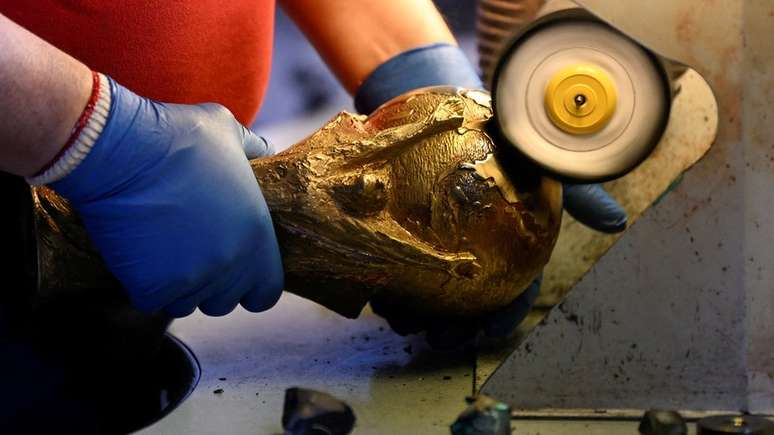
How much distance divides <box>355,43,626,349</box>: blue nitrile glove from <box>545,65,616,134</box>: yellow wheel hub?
40cm

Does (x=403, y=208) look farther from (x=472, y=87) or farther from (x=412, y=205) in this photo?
(x=472, y=87)

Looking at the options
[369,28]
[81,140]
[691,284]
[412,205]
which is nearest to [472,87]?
[369,28]

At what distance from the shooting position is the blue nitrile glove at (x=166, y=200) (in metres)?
→ 1.22

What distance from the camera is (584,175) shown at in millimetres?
1250

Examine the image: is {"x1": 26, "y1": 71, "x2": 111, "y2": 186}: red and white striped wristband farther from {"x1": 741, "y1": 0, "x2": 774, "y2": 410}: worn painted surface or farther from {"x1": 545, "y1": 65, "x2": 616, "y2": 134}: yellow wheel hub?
{"x1": 741, "y1": 0, "x2": 774, "y2": 410}: worn painted surface

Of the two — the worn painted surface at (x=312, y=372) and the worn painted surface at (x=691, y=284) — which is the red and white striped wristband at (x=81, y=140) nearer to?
the worn painted surface at (x=312, y=372)

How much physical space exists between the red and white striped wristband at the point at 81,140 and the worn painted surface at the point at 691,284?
2.15 feet

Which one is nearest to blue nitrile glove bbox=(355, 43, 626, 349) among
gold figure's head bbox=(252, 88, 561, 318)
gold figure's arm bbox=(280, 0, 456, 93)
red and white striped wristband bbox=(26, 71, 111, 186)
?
gold figure's arm bbox=(280, 0, 456, 93)

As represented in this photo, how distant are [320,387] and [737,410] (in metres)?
0.64

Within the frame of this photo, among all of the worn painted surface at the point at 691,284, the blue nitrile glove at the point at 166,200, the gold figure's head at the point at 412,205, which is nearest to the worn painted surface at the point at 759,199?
Answer: the worn painted surface at the point at 691,284

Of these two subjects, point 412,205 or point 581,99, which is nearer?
point 581,99

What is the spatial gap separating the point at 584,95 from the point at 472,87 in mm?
607

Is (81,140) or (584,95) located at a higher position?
(584,95)

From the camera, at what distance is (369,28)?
6.45 ft
